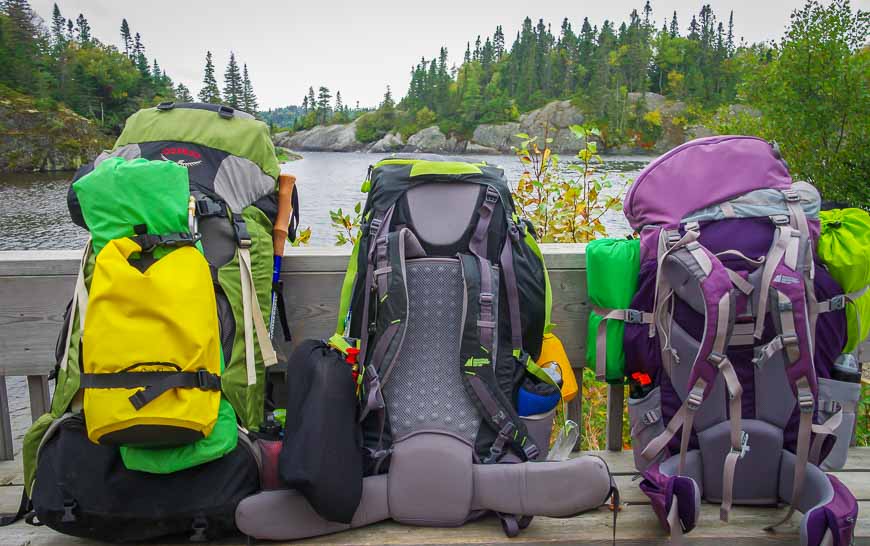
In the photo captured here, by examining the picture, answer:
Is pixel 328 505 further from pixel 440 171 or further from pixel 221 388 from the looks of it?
pixel 440 171

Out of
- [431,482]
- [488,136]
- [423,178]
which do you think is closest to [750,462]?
[431,482]

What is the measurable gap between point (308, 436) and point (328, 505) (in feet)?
0.62

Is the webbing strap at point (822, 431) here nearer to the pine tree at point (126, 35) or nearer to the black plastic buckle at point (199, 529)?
the black plastic buckle at point (199, 529)

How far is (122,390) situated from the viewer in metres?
1.65

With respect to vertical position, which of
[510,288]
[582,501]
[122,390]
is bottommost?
[582,501]

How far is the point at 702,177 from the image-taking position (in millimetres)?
2051

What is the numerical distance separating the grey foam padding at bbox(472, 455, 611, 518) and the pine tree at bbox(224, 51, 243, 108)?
21539mm

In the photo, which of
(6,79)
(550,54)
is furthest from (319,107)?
(6,79)

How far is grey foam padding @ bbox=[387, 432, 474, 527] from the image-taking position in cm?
187

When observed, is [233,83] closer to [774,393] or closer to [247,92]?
[247,92]

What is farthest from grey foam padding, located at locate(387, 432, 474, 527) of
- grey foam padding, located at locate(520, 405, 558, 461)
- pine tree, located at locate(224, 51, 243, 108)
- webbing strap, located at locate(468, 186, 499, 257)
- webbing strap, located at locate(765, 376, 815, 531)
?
pine tree, located at locate(224, 51, 243, 108)

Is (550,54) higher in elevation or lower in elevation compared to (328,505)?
higher

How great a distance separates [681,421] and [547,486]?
0.48 metres

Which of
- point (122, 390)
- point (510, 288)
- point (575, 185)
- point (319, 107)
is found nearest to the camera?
→ point (122, 390)
